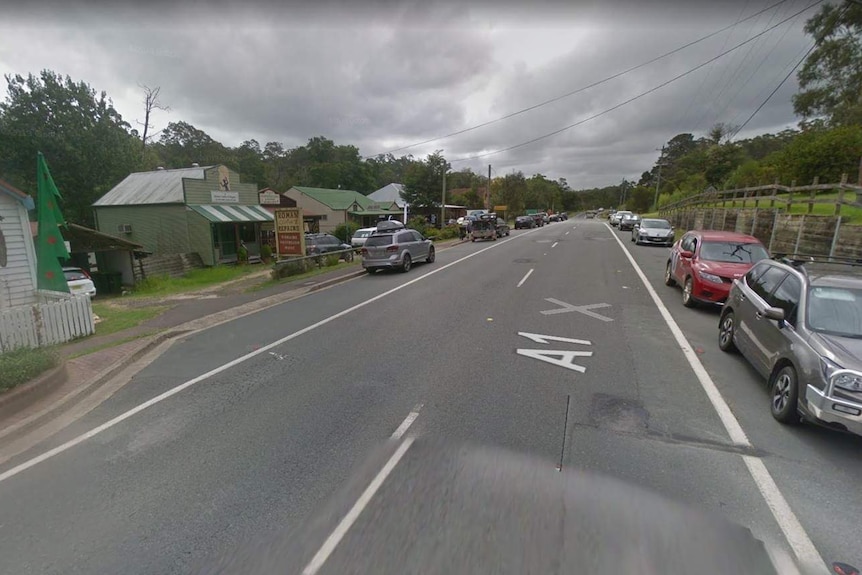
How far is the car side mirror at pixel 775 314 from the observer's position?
4.29 metres

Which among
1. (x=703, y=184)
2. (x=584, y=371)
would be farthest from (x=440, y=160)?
(x=584, y=371)

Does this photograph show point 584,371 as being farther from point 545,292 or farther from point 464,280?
point 464,280

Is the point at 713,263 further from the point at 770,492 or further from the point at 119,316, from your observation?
the point at 119,316

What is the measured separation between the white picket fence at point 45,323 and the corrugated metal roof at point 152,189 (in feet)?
51.9

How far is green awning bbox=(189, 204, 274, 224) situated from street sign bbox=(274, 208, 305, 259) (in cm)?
708

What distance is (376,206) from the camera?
141ft

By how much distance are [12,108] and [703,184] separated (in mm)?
67006

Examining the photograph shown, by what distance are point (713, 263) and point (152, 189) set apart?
1109 inches

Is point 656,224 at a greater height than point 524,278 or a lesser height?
greater

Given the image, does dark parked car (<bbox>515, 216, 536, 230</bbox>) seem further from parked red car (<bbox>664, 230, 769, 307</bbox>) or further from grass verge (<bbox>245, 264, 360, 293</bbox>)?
parked red car (<bbox>664, 230, 769, 307</bbox>)

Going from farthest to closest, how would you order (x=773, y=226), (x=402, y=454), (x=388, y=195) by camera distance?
(x=388, y=195), (x=773, y=226), (x=402, y=454)

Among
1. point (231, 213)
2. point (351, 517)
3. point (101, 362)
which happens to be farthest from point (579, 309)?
point (231, 213)

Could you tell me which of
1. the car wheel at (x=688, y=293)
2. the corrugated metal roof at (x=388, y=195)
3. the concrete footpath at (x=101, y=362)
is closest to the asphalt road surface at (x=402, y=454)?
the concrete footpath at (x=101, y=362)

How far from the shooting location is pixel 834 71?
30.3 meters
